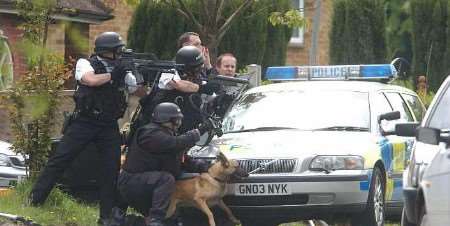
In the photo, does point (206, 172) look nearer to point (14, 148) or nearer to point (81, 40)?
point (14, 148)

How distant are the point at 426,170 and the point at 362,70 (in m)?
4.96

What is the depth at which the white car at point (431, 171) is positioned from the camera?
282 inches

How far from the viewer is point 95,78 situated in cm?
982

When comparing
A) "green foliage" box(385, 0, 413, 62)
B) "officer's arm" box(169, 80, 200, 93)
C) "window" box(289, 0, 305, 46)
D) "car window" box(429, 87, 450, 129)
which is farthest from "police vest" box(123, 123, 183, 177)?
"green foliage" box(385, 0, 413, 62)

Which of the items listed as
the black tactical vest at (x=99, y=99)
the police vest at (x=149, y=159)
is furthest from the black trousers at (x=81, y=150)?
the police vest at (x=149, y=159)

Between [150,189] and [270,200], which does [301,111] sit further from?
[150,189]

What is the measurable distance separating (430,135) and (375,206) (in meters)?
2.75

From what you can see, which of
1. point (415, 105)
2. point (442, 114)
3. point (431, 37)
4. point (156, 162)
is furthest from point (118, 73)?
point (431, 37)

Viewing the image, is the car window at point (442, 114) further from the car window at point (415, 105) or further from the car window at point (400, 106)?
the car window at point (415, 105)

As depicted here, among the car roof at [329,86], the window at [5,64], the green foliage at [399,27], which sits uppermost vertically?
the window at [5,64]

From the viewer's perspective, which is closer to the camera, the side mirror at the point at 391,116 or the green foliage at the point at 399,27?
the side mirror at the point at 391,116

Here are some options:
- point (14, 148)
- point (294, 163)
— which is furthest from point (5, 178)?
point (294, 163)

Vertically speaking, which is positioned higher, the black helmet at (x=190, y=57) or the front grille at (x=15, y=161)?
the black helmet at (x=190, y=57)

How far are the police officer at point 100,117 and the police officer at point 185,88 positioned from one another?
0.96ft
